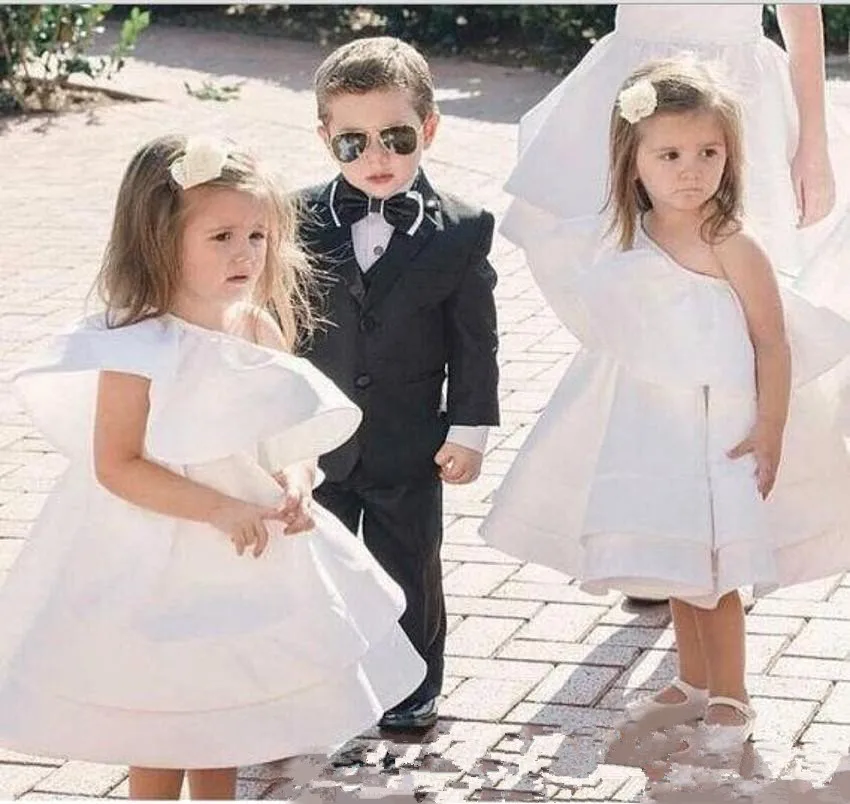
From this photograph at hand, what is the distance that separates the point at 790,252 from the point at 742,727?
106cm

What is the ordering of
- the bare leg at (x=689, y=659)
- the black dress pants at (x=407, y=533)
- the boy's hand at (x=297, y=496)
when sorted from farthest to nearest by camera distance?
the bare leg at (x=689, y=659) → the black dress pants at (x=407, y=533) → the boy's hand at (x=297, y=496)

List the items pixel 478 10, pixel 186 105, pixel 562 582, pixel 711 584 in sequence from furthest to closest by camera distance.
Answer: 1. pixel 478 10
2. pixel 186 105
3. pixel 562 582
4. pixel 711 584

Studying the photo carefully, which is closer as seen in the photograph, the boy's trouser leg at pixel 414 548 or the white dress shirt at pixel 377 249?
the white dress shirt at pixel 377 249

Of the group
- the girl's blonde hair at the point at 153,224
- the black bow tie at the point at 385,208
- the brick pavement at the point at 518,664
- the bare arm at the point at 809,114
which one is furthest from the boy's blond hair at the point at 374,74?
the brick pavement at the point at 518,664

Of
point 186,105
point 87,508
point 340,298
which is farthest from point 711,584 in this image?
point 186,105

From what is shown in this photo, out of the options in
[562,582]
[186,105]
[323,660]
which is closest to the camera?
[323,660]

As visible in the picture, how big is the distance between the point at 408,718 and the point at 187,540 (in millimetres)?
978

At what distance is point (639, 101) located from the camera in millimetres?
4160

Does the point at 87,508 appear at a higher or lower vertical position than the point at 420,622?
higher

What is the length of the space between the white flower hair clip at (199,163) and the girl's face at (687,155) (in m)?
1.00

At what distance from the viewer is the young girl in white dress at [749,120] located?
467cm

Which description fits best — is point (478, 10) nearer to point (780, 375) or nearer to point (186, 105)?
point (186, 105)

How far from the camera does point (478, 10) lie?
51.2 ft

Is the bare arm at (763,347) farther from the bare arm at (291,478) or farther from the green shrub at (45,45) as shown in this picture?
the green shrub at (45,45)
